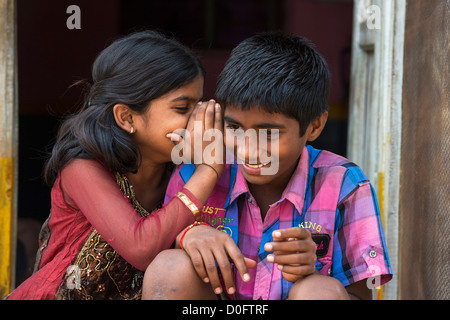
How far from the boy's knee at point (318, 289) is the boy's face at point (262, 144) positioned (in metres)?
0.44

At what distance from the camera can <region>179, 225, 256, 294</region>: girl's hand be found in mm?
1598

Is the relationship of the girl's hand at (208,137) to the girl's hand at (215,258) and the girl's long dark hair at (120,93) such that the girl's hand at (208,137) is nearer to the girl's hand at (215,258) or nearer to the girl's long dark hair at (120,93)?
the girl's long dark hair at (120,93)

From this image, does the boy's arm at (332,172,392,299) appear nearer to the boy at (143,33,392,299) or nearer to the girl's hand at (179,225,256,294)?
the boy at (143,33,392,299)

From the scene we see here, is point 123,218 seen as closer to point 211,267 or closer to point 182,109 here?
point 211,267

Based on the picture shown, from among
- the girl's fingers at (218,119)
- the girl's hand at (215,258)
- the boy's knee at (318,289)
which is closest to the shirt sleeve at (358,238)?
the boy's knee at (318,289)

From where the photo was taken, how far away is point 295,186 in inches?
76.0

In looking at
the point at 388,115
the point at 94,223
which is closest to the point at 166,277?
the point at 94,223

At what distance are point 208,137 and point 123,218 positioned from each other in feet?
1.41

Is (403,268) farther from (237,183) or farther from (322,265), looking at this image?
(237,183)

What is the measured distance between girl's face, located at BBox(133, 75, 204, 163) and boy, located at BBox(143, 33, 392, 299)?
0.19 m

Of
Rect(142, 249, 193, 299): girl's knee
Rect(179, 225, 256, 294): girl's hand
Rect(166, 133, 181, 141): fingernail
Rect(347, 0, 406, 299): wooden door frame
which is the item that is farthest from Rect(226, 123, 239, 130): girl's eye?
Rect(347, 0, 406, 299): wooden door frame

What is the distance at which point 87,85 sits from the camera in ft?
7.80

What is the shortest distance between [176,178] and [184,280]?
64 centimetres
